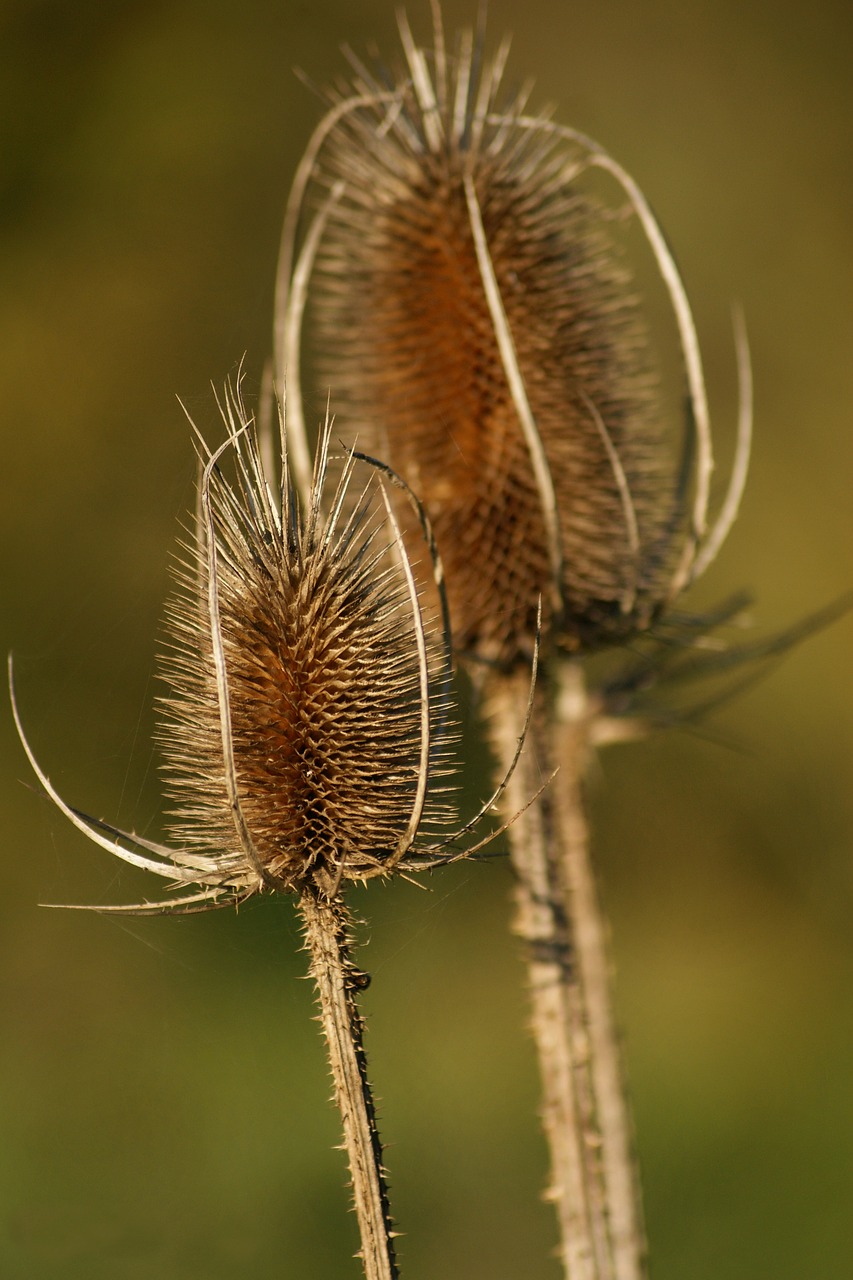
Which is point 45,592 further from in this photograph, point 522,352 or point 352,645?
point 352,645

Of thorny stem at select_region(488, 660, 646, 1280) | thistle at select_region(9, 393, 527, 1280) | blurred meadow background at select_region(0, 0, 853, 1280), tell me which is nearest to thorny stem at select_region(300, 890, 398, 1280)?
thistle at select_region(9, 393, 527, 1280)

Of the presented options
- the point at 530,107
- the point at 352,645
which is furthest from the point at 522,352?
the point at 530,107

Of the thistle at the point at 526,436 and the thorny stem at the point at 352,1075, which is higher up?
the thistle at the point at 526,436

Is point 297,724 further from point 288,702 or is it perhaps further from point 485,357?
point 485,357

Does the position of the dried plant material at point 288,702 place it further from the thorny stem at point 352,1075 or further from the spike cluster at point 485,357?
the spike cluster at point 485,357

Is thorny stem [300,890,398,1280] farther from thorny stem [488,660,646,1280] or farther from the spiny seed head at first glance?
thorny stem [488,660,646,1280]

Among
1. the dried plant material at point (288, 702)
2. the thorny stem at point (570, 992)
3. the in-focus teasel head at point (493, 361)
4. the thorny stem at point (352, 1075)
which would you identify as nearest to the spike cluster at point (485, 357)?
the in-focus teasel head at point (493, 361)
